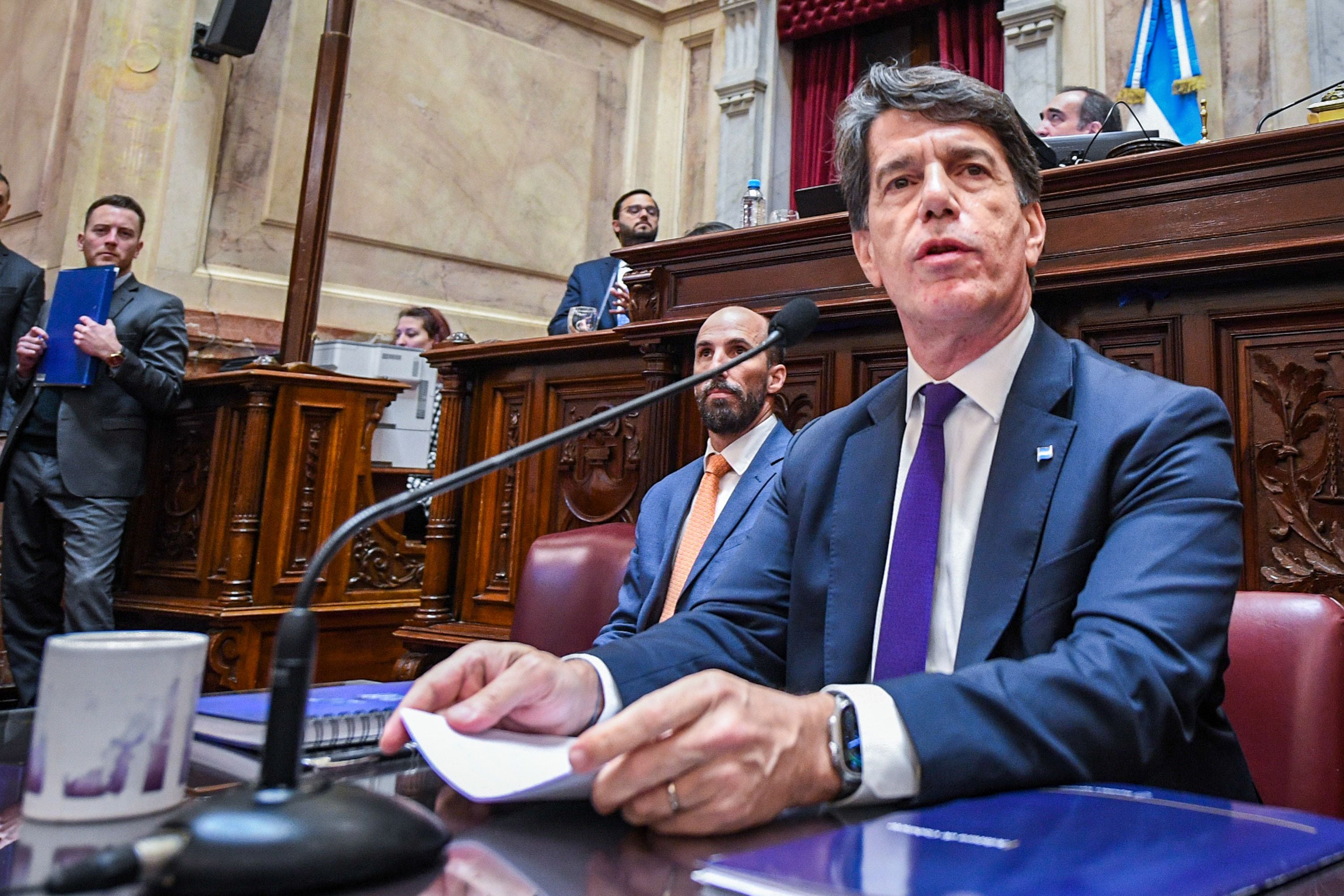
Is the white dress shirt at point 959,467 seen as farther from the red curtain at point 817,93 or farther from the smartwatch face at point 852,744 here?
the red curtain at point 817,93

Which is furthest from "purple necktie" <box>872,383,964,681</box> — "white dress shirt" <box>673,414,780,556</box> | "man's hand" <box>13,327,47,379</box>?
"man's hand" <box>13,327,47,379</box>

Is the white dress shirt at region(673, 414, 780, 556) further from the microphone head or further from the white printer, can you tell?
the white printer

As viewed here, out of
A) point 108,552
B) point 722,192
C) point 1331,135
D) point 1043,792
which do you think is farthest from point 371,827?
point 722,192

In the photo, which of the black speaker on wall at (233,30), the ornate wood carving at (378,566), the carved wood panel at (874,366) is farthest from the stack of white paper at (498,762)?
the black speaker on wall at (233,30)

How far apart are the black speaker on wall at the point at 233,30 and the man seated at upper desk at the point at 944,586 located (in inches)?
178

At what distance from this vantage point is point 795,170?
604cm

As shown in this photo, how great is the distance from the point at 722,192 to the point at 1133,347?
435 cm

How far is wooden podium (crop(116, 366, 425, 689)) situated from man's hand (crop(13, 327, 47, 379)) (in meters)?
0.48

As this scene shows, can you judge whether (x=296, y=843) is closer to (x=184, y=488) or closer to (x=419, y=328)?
(x=184, y=488)

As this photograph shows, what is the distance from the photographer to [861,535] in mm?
1036

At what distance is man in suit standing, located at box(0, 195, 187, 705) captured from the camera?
3348mm

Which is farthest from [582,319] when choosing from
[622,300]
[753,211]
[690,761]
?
[690,761]

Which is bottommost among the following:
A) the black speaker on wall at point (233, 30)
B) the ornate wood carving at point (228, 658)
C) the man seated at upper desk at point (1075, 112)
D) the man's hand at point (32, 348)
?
the ornate wood carving at point (228, 658)

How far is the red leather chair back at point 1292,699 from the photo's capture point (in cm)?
97
